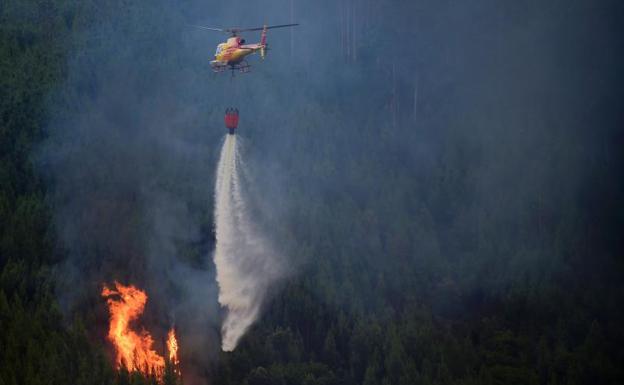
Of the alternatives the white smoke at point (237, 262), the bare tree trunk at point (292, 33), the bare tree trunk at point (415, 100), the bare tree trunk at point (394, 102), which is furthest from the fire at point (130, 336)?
the bare tree trunk at point (292, 33)

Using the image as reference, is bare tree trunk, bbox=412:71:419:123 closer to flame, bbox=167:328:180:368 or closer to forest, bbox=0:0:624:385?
forest, bbox=0:0:624:385

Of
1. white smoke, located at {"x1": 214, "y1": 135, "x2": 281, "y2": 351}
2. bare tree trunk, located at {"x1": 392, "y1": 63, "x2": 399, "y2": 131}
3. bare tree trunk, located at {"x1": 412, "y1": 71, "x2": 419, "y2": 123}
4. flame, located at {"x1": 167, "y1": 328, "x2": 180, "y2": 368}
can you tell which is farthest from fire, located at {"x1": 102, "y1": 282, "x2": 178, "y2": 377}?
bare tree trunk, located at {"x1": 412, "y1": 71, "x2": 419, "y2": 123}

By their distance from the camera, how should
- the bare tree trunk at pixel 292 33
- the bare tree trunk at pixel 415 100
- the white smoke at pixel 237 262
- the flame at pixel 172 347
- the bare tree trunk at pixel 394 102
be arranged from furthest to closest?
the bare tree trunk at pixel 292 33
the bare tree trunk at pixel 415 100
the bare tree trunk at pixel 394 102
the white smoke at pixel 237 262
the flame at pixel 172 347

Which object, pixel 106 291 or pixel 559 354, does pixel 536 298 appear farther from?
pixel 106 291

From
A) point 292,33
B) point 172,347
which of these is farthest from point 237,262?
point 292,33

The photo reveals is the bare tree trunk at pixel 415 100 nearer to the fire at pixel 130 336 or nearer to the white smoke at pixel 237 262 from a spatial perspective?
the white smoke at pixel 237 262

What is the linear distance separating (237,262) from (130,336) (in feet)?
56.1

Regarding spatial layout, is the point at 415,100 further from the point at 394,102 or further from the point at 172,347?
the point at 172,347

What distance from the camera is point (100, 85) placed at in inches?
5728

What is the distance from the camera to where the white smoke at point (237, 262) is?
371 feet

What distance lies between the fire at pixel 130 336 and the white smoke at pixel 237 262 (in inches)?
280

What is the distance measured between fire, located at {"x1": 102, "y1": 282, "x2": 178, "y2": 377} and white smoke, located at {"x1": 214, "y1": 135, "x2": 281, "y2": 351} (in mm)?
7107

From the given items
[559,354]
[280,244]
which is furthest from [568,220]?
[280,244]

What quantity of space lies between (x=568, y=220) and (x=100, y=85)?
67.0 m
